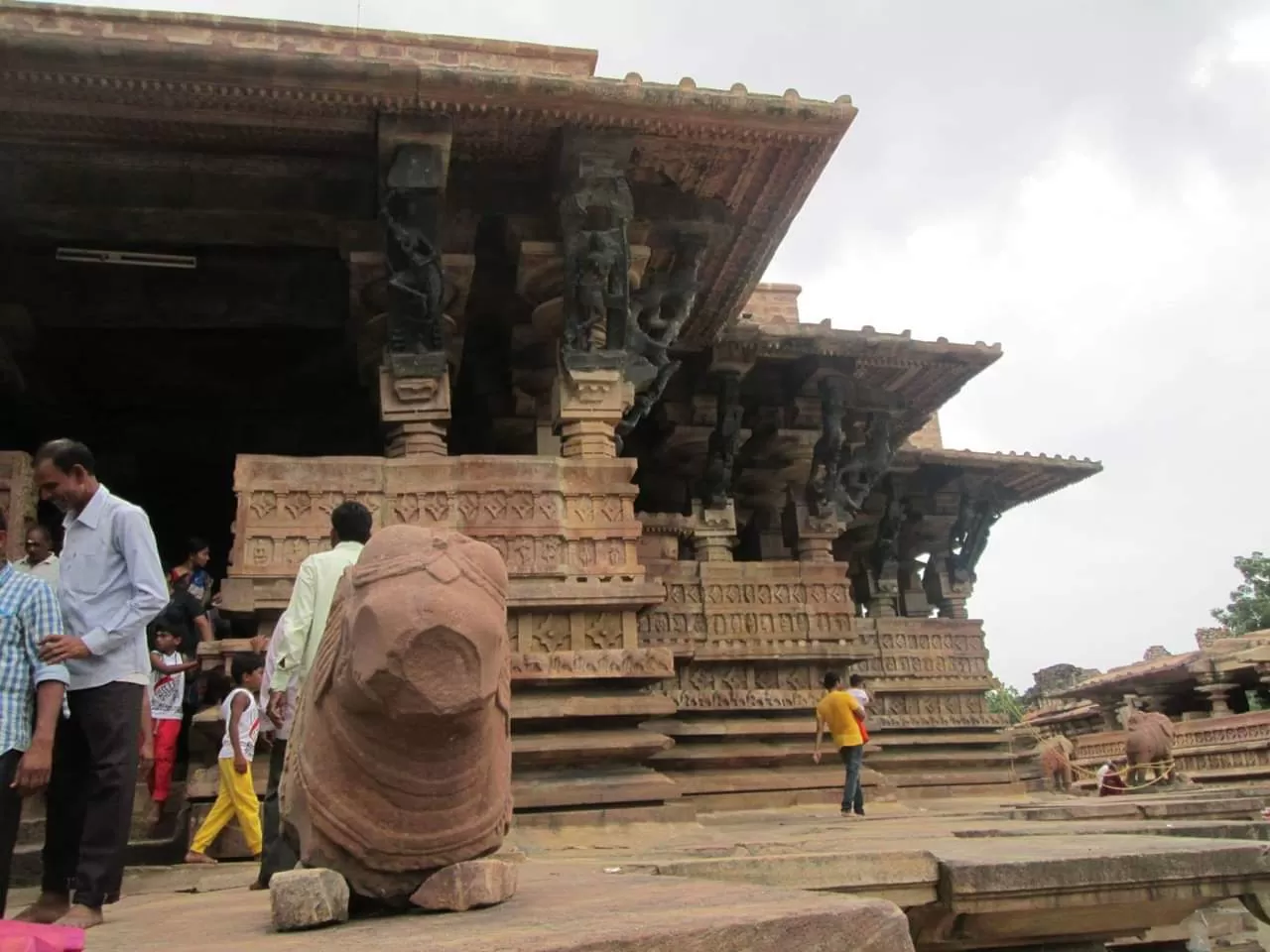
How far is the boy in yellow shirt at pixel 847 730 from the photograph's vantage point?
314 inches

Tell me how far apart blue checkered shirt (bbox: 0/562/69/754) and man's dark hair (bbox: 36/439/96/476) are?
1.11 ft

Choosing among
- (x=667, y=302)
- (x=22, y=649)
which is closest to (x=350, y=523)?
(x=22, y=649)

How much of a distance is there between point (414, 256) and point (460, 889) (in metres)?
5.38

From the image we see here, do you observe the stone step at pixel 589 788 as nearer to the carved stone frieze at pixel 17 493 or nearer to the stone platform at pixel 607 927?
the carved stone frieze at pixel 17 493

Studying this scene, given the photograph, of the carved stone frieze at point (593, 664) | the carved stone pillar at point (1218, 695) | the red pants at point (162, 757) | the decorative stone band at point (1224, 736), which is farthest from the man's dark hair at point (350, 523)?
the carved stone pillar at point (1218, 695)

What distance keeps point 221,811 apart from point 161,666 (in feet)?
4.00

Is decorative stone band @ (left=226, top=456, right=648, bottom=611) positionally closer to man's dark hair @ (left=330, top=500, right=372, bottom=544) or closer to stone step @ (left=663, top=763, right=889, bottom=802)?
man's dark hair @ (left=330, top=500, right=372, bottom=544)

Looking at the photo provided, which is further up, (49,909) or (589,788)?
(589,788)

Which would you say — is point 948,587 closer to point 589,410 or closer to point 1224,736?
point 1224,736

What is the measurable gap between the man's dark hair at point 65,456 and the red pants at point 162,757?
10.9ft

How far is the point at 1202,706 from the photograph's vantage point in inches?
721

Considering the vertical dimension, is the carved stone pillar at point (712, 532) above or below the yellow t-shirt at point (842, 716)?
above

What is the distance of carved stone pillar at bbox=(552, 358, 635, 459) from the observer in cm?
724

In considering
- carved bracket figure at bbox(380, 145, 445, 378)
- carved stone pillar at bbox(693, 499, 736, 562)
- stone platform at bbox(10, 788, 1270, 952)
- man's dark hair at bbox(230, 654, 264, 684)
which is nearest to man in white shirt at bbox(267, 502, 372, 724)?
stone platform at bbox(10, 788, 1270, 952)
